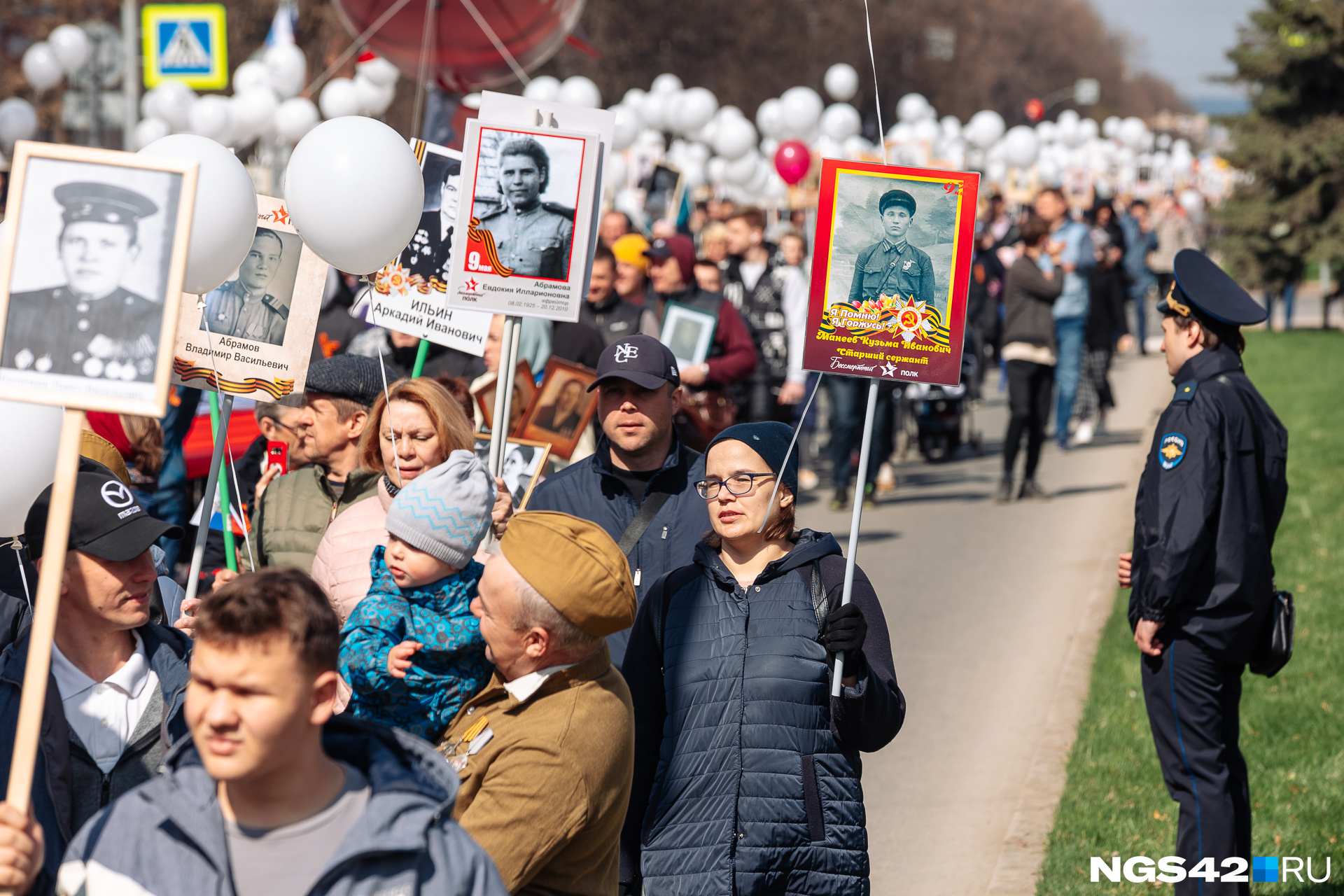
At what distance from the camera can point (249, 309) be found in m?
4.38

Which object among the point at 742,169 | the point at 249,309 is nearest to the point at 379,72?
the point at 742,169

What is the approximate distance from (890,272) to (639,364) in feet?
3.52

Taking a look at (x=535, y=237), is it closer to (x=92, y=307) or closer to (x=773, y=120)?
(x=92, y=307)

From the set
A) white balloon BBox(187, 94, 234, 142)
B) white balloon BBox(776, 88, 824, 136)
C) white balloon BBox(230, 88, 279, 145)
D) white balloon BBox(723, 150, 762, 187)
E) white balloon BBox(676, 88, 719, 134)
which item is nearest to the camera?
white balloon BBox(187, 94, 234, 142)

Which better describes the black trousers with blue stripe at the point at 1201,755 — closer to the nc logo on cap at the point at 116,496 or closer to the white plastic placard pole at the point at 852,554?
the white plastic placard pole at the point at 852,554

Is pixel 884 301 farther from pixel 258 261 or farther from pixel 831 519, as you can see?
pixel 831 519

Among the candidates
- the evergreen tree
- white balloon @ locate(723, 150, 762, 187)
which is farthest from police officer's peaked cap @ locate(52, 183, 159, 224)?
the evergreen tree

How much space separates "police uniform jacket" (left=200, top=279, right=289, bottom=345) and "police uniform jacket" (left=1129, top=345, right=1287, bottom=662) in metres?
2.66

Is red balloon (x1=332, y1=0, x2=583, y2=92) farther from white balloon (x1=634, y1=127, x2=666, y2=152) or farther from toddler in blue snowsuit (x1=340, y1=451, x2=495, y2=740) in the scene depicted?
white balloon (x1=634, y1=127, x2=666, y2=152)

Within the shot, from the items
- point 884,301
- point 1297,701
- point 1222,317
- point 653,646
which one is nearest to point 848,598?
point 653,646

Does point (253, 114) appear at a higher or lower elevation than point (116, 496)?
higher

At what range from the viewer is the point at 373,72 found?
20.2 m

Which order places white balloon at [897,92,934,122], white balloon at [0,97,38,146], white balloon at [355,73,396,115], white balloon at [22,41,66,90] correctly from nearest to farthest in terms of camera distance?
white balloon at [0,97,38,146], white balloon at [355,73,396,115], white balloon at [22,41,66,90], white balloon at [897,92,934,122]

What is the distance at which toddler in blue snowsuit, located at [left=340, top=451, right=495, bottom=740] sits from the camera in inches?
120
